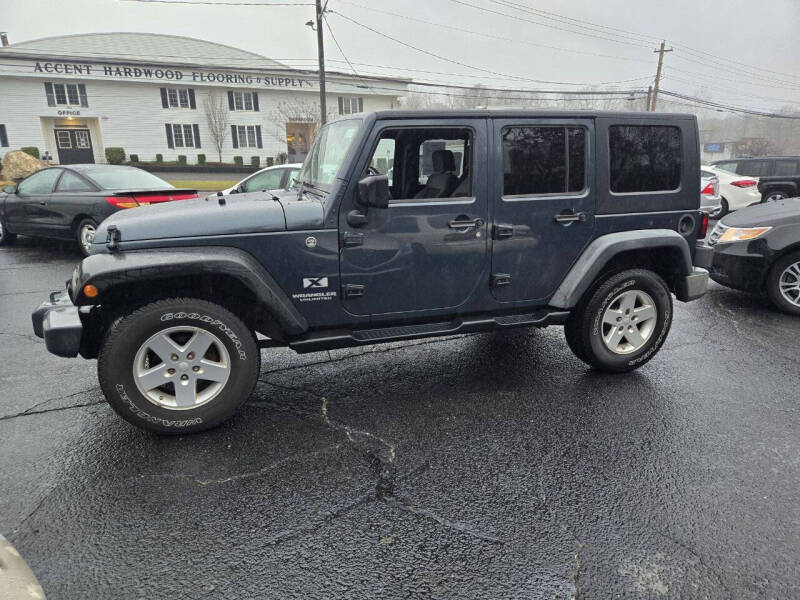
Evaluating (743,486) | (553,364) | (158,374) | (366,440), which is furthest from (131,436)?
(743,486)

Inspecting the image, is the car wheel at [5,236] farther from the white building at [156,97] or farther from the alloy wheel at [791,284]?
the white building at [156,97]

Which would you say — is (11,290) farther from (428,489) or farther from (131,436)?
(428,489)

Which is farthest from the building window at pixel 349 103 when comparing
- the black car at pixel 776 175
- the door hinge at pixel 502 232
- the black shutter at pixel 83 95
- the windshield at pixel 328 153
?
the door hinge at pixel 502 232

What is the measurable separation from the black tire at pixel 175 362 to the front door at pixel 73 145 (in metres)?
46.5

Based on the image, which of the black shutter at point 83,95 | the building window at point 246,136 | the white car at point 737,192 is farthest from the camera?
the building window at point 246,136

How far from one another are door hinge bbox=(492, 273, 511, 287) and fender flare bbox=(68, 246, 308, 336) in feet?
4.90

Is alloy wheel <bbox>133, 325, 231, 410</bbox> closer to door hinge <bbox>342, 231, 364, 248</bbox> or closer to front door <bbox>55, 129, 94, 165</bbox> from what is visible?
door hinge <bbox>342, 231, 364, 248</bbox>

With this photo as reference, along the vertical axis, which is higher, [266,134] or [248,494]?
[266,134]

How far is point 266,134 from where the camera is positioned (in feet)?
147

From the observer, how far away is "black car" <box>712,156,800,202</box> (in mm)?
14750

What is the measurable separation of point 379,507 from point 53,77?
48640 mm

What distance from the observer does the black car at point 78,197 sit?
8.36 m

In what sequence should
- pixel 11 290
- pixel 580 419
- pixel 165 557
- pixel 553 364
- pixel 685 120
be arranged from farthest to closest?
pixel 11 290 < pixel 553 364 < pixel 685 120 < pixel 580 419 < pixel 165 557

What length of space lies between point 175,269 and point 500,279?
7.07 ft
